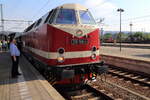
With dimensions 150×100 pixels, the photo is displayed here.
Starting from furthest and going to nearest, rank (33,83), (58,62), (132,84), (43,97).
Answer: (132,84)
(33,83)
(58,62)
(43,97)

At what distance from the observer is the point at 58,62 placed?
6.76m

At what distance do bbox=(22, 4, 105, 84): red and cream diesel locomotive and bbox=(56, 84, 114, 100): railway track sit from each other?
55 cm

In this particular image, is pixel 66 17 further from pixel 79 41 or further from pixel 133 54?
pixel 133 54

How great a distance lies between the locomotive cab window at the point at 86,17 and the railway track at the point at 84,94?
2.78 metres

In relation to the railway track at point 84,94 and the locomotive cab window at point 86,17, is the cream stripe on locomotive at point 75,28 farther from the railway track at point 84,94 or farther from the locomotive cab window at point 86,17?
the railway track at point 84,94

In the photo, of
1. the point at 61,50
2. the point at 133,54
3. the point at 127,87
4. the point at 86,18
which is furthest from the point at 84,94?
the point at 133,54

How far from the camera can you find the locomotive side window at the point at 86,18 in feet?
24.8

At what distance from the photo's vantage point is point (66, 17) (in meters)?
7.27

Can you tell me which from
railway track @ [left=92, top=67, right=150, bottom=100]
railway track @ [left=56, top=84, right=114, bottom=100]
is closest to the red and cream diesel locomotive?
railway track @ [left=56, top=84, right=114, bottom=100]

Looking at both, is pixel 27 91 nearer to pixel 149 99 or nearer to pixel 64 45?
pixel 64 45

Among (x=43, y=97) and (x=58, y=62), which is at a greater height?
(x=58, y=62)

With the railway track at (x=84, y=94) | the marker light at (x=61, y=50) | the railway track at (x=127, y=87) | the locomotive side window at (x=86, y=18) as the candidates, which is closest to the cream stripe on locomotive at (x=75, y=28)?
the locomotive side window at (x=86, y=18)

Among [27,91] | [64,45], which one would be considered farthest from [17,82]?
[64,45]

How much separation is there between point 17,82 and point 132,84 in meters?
5.22
